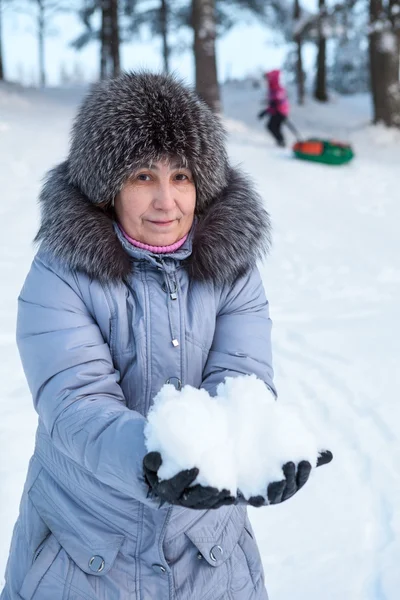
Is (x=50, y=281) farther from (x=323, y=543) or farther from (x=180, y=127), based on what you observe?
(x=323, y=543)

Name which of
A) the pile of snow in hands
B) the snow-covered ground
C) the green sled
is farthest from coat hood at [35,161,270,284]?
the green sled

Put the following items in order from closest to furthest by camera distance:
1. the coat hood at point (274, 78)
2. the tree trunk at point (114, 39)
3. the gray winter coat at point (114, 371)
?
1. the gray winter coat at point (114, 371)
2. the coat hood at point (274, 78)
3. the tree trunk at point (114, 39)

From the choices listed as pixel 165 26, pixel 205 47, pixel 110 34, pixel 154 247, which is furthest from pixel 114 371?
pixel 165 26

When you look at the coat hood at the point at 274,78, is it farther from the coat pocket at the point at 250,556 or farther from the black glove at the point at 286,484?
the black glove at the point at 286,484

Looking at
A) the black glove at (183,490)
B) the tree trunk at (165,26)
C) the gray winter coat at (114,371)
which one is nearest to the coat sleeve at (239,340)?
the gray winter coat at (114,371)

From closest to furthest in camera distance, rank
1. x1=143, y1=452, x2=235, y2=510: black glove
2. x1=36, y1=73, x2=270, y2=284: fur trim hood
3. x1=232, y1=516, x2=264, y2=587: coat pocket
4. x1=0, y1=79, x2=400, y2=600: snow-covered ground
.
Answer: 1. x1=143, y1=452, x2=235, y2=510: black glove
2. x1=36, y1=73, x2=270, y2=284: fur trim hood
3. x1=232, y1=516, x2=264, y2=587: coat pocket
4. x1=0, y1=79, x2=400, y2=600: snow-covered ground

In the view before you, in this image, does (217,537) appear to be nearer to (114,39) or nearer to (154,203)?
(154,203)

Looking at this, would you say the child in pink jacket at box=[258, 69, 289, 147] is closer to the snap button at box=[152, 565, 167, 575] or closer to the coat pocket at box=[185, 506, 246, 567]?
the coat pocket at box=[185, 506, 246, 567]

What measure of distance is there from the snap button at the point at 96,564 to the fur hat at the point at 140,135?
3.37ft

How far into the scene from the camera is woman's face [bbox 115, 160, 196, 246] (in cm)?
188

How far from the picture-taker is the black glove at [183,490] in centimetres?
136

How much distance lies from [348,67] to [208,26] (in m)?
24.0

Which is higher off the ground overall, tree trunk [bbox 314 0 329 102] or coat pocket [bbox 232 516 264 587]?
tree trunk [bbox 314 0 329 102]

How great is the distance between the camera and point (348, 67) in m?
33.7
